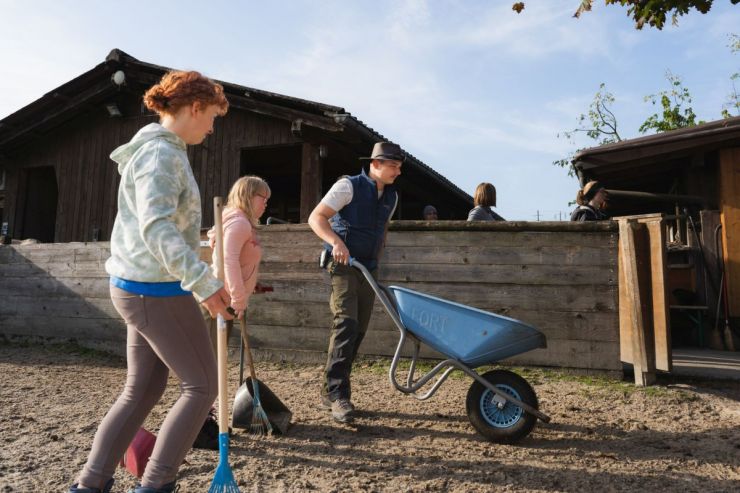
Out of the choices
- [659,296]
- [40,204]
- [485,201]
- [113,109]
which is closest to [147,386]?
[659,296]

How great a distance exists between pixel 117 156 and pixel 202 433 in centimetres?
174

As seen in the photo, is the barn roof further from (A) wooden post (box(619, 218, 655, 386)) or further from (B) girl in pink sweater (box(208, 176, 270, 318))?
(B) girl in pink sweater (box(208, 176, 270, 318))

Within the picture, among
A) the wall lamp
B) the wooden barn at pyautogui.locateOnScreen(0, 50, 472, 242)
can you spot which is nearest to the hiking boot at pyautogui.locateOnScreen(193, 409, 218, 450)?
the wooden barn at pyautogui.locateOnScreen(0, 50, 472, 242)

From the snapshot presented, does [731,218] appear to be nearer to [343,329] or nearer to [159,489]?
[343,329]

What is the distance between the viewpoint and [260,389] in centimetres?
326

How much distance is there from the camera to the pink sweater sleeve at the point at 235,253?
3119 mm

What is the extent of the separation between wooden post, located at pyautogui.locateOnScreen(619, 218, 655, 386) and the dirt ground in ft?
0.75

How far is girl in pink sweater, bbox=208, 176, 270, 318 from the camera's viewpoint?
3156 millimetres

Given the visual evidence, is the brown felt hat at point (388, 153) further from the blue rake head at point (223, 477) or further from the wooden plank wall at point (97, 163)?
the wooden plank wall at point (97, 163)

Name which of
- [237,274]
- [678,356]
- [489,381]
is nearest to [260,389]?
[237,274]

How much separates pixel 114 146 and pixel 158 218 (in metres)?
10.1

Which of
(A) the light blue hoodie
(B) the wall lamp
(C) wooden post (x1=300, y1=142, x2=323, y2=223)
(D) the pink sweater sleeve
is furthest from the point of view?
(B) the wall lamp

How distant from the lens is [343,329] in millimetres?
3469

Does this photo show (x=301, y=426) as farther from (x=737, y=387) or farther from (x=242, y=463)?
(x=737, y=387)
